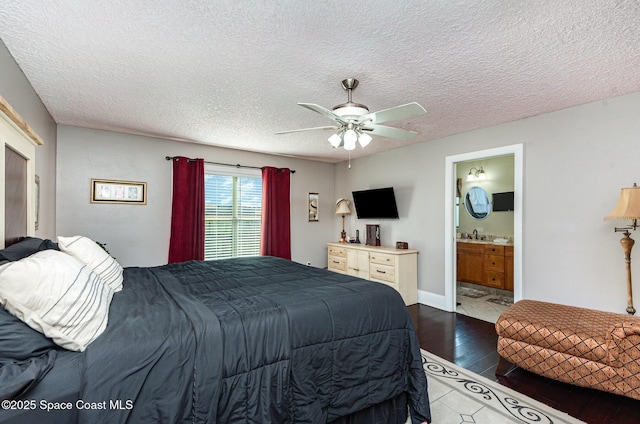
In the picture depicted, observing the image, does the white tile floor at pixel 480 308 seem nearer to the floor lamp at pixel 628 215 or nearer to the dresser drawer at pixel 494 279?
the dresser drawer at pixel 494 279

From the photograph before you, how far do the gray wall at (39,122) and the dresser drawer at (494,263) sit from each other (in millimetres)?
6042

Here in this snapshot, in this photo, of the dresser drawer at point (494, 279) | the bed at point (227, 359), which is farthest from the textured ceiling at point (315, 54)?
the dresser drawer at point (494, 279)

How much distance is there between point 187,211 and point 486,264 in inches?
195

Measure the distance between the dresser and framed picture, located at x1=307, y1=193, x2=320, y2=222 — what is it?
3.46ft

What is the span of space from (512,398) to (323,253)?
4.18 meters

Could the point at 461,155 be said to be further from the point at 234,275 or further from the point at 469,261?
the point at 234,275

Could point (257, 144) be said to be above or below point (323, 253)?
above

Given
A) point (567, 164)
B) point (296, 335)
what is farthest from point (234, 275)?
point (567, 164)

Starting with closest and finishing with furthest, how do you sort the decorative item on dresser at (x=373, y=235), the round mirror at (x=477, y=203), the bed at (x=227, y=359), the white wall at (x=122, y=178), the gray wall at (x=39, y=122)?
the bed at (x=227, y=359), the gray wall at (x=39, y=122), the white wall at (x=122, y=178), the decorative item on dresser at (x=373, y=235), the round mirror at (x=477, y=203)

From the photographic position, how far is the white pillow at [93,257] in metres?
2.00

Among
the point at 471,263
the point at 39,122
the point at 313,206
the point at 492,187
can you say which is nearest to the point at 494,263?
the point at 471,263

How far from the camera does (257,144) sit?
472 centimetres

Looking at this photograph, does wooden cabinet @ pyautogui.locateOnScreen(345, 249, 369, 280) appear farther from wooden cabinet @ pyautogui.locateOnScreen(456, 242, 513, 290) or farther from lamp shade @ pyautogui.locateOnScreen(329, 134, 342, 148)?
lamp shade @ pyautogui.locateOnScreen(329, 134, 342, 148)

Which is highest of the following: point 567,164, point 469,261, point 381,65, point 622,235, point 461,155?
point 381,65
